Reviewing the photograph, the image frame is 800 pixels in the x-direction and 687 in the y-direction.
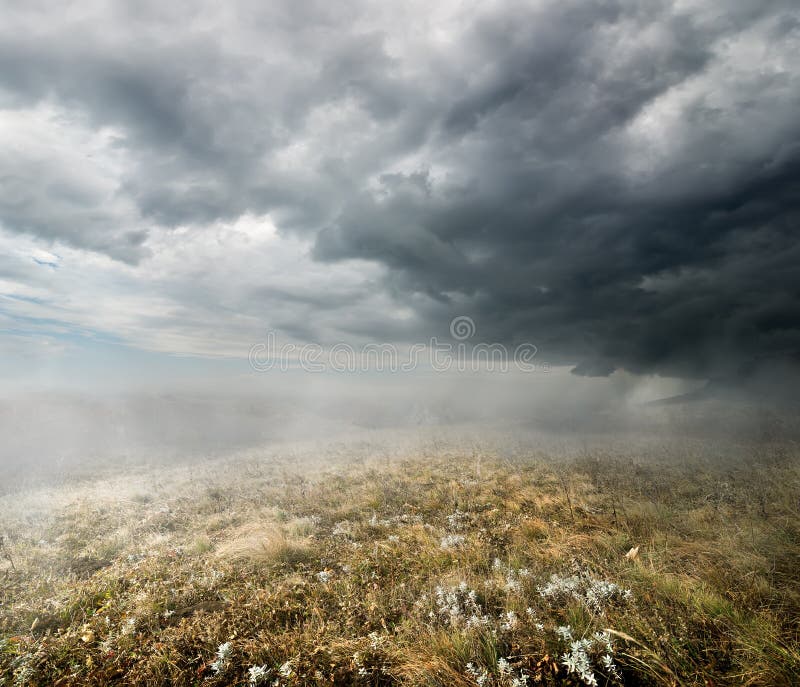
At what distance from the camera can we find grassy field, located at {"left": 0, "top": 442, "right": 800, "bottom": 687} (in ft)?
14.6

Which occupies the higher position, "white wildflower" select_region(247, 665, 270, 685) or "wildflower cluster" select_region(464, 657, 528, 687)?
"wildflower cluster" select_region(464, 657, 528, 687)

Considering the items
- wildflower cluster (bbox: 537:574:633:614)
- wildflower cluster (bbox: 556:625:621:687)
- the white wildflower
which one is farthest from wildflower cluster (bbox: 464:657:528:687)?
the white wildflower

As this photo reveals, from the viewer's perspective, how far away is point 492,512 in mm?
10492

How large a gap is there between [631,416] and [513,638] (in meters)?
53.0

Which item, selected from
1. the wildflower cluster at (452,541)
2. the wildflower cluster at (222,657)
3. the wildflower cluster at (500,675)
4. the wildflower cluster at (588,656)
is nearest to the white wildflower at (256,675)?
the wildflower cluster at (222,657)

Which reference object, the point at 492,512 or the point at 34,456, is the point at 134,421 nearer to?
the point at 34,456

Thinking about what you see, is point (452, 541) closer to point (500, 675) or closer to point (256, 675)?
point (500, 675)

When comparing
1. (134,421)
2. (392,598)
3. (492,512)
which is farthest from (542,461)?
(134,421)

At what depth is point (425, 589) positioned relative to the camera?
633 centimetres

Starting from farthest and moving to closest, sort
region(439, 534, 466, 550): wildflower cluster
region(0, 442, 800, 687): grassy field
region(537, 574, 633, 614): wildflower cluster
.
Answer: region(439, 534, 466, 550): wildflower cluster → region(537, 574, 633, 614): wildflower cluster → region(0, 442, 800, 687): grassy field

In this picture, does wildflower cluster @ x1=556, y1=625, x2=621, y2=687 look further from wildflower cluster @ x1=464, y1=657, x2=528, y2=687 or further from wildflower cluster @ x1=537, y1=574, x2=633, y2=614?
wildflower cluster @ x1=537, y1=574, x2=633, y2=614

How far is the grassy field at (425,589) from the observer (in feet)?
14.6

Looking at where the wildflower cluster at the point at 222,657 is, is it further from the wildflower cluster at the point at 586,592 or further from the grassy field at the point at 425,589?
the wildflower cluster at the point at 586,592

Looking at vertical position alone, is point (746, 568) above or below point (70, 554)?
above
